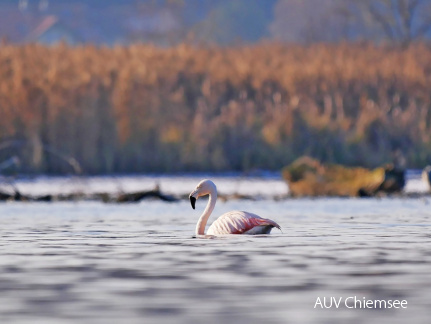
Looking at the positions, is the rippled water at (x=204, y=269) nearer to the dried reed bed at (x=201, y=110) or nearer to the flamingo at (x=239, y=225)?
the flamingo at (x=239, y=225)

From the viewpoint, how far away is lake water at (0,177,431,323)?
6.92 m

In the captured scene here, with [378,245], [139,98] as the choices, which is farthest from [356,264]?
[139,98]

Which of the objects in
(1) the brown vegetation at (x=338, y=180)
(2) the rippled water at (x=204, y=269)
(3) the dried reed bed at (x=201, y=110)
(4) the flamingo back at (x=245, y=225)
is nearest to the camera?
(2) the rippled water at (x=204, y=269)

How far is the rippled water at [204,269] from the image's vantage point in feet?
22.7

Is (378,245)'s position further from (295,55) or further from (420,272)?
(295,55)

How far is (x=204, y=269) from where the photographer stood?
896cm

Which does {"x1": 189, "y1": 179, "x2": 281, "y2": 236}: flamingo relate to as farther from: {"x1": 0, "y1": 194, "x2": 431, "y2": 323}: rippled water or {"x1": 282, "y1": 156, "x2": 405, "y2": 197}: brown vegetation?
{"x1": 282, "y1": 156, "x2": 405, "y2": 197}: brown vegetation

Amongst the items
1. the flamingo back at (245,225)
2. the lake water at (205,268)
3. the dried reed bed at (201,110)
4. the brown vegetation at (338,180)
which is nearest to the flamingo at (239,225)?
the flamingo back at (245,225)

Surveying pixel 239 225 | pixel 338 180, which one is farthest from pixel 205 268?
pixel 338 180

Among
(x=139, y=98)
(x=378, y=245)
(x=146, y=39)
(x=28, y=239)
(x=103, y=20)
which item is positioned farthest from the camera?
(x=103, y=20)

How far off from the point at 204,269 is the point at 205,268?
55mm

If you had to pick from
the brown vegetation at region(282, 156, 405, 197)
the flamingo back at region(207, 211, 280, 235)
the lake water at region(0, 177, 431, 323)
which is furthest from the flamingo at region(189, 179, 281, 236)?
the brown vegetation at region(282, 156, 405, 197)

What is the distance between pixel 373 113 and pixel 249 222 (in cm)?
1214

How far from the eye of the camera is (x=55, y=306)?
→ 7168 mm
